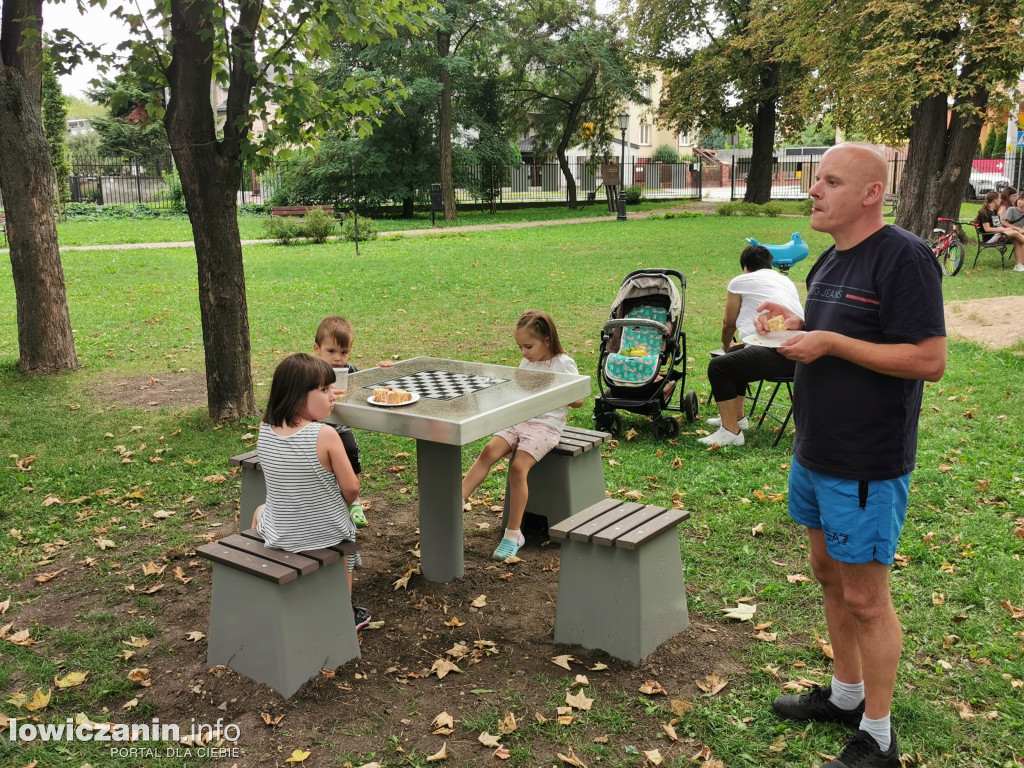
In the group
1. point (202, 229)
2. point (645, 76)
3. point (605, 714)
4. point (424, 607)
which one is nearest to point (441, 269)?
point (202, 229)

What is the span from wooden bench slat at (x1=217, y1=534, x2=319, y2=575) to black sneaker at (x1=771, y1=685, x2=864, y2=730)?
6.48 feet

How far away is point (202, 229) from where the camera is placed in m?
7.33

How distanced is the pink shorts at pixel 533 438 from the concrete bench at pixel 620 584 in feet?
3.20

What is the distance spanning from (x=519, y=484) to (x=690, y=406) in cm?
290

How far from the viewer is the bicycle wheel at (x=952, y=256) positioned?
15898 millimetres

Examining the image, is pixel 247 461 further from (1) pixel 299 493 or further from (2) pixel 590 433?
(2) pixel 590 433

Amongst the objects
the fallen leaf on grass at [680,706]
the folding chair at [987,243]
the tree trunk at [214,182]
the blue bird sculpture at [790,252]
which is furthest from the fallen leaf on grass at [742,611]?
the folding chair at [987,243]

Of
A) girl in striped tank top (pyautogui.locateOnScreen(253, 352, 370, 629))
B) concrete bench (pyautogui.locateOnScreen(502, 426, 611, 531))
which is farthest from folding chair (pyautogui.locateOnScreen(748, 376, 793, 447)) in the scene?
girl in striped tank top (pyautogui.locateOnScreen(253, 352, 370, 629))

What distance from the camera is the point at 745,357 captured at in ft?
21.8

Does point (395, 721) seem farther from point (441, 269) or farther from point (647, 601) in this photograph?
point (441, 269)

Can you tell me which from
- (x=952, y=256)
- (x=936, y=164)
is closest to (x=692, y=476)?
(x=952, y=256)

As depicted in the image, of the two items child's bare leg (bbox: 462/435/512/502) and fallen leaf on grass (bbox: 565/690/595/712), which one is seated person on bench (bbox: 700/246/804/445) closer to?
child's bare leg (bbox: 462/435/512/502)

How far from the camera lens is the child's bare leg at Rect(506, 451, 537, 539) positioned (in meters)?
5.03

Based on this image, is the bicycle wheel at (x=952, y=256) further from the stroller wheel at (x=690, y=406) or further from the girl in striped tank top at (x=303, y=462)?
the girl in striped tank top at (x=303, y=462)
